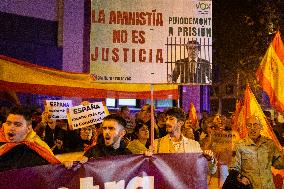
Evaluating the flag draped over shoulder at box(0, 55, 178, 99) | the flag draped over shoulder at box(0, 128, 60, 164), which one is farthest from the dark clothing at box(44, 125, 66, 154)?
the flag draped over shoulder at box(0, 128, 60, 164)

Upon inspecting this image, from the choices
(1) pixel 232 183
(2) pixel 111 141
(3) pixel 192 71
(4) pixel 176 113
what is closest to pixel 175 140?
(4) pixel 176 113

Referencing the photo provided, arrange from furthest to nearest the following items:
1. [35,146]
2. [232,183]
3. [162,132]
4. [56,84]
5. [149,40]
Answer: [162,132], [56,84], [232,183], [149,40], [35,146]

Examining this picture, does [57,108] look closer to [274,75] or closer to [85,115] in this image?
[85,115]

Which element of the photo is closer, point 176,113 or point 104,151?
point 104,151

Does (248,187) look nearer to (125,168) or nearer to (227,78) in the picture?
(125,168)

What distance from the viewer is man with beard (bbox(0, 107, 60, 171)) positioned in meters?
4.87

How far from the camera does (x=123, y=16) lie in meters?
6.24

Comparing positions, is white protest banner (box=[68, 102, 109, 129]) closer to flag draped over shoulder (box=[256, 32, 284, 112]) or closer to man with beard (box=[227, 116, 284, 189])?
flag draped over shoulder (box=[256, 32, 284, 112])

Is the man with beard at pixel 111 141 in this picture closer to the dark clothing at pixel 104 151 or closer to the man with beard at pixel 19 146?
the dark clothing at pixel 104 151

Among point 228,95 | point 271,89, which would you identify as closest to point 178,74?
point 271,89

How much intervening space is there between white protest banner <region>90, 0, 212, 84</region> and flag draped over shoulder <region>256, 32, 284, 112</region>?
11.3ft

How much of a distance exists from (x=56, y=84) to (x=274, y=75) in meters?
4.56

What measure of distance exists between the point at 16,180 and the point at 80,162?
70 centimetres

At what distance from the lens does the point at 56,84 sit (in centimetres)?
1091
